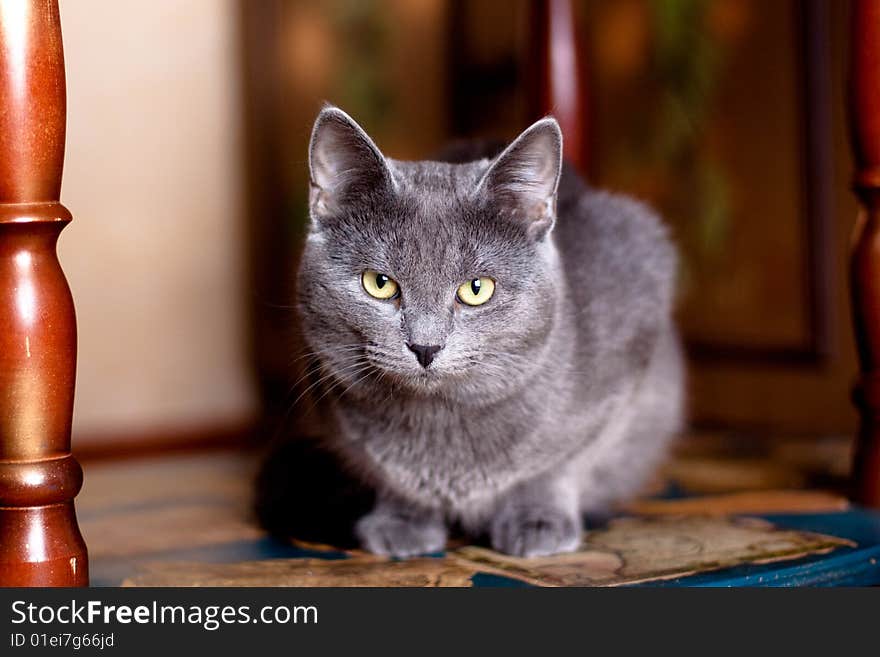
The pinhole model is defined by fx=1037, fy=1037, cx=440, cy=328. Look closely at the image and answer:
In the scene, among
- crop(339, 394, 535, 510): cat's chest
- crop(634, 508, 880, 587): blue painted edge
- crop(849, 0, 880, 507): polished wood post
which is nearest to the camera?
crop(634, 508, 880, 587): blue painted edge

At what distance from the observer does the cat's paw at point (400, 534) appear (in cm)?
133

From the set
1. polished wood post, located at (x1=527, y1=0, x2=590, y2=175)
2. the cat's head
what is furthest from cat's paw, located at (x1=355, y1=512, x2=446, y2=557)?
polished wood post, located at (x1=527, y1=0, x2=590, y2=175)

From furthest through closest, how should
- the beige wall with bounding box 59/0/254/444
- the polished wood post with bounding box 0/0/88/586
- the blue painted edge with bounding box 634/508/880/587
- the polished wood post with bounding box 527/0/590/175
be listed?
the beige wall with bounding box 59/0/254/444 → the polished wood post with bounding box 527/0/590/175 → the blue painted edge with bounding box 634/508/880/587 → the polished wood post with bounding box 0/0/88/586

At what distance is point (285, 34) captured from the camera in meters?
2.82

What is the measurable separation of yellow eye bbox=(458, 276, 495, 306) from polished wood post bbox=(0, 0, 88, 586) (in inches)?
16.9

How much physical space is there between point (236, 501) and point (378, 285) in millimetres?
635

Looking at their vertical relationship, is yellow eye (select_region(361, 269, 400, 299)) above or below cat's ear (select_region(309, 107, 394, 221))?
below

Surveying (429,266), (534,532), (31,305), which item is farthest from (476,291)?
(31,305)

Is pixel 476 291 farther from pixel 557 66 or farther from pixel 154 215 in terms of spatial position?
pixel 154 215

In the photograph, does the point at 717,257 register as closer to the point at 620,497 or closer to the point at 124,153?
the point at 620,497

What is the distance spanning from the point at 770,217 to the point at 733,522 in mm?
904

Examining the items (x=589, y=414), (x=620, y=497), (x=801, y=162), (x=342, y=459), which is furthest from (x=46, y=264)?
(x=801, y=162)

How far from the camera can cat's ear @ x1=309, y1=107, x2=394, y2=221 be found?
3.94 ft

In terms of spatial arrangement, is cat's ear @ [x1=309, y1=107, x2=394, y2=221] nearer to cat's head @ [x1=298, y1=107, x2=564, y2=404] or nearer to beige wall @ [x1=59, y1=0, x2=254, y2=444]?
cat's head @ [x1=298, y1=107, x2=564, y2=404]
